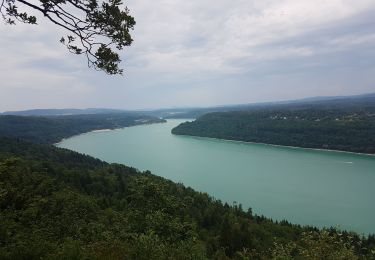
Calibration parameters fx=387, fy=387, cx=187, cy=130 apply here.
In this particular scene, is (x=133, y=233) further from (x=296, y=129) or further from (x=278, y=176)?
(x=296, y=129)

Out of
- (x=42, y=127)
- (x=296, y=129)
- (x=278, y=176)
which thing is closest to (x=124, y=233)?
(x=278, y=176)

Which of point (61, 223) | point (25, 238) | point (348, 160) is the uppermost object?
point (25, 238)

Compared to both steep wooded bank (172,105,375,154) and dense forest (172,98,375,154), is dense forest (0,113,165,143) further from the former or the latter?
dense forest (172,98,375,154)

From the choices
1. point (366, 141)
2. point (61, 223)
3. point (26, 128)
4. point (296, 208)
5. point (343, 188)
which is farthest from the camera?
point (26, 128)

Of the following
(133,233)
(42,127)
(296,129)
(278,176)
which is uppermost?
(133,233)

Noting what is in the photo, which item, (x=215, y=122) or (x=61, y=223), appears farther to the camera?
(x=215, y=122)

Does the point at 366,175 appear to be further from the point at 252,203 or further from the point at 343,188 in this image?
the point at 252,203

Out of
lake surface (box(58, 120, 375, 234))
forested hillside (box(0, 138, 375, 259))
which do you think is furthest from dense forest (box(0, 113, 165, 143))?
forested hillside (box(0, 138, 375, 259))

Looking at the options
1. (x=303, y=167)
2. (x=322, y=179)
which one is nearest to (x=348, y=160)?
(x=303, y=167)
